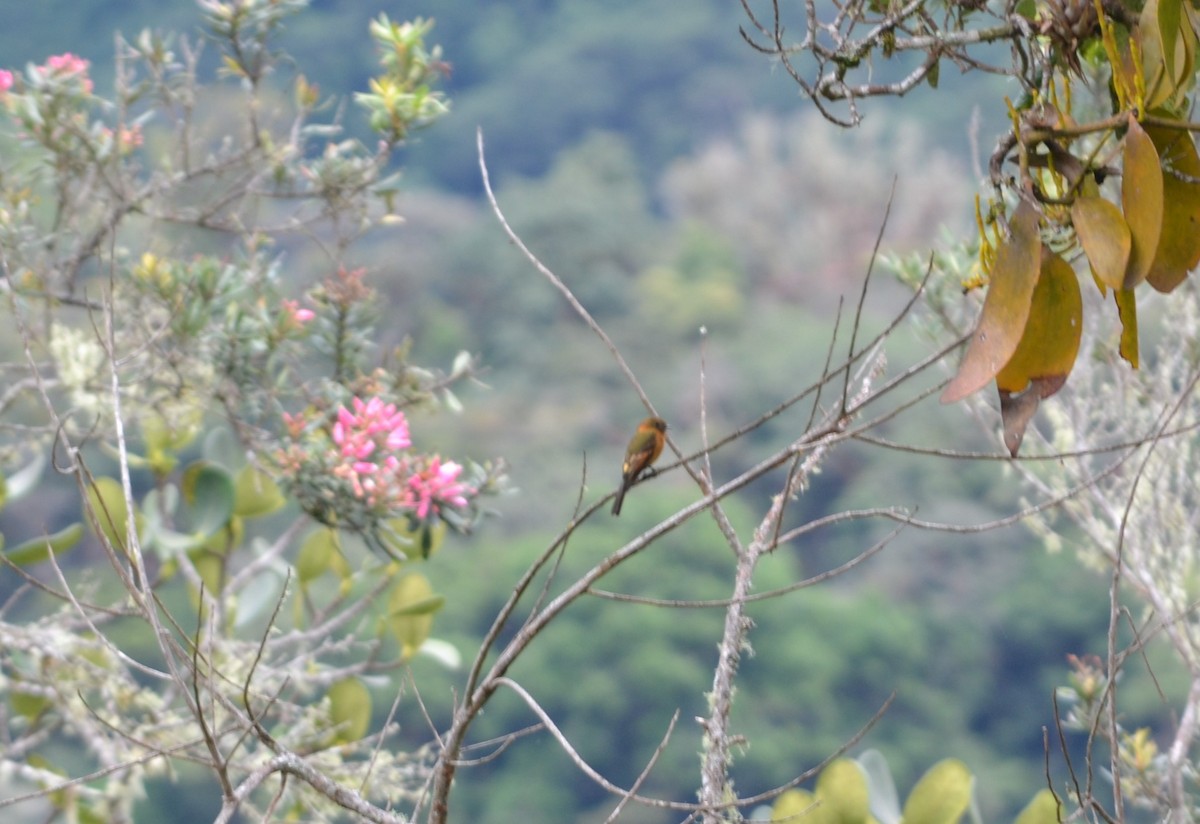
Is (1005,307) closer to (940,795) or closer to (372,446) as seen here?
(940,795)

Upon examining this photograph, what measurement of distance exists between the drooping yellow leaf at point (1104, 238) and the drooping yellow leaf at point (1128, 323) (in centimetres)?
2

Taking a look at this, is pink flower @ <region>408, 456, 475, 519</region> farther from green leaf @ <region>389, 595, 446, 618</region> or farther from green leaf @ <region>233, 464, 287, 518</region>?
green leaf @ <region>233, 464, 287, 518</region>

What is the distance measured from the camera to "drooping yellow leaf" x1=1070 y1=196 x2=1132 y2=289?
1.23m

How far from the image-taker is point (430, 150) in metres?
45.5

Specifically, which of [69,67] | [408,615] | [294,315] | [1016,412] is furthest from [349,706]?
[1016,412]

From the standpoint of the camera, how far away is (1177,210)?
52.7 inches

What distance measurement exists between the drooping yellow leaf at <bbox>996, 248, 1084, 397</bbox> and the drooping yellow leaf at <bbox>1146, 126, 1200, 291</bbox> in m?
0.07

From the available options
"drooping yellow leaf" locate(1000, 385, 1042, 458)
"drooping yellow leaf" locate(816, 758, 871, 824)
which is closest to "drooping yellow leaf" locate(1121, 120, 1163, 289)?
"drooping yellow leaf" locate(1000, 385, 1042, 458)

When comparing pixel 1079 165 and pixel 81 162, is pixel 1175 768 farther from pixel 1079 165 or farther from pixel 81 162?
pixel 81 162

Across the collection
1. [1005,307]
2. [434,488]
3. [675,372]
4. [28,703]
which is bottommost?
[675,372]

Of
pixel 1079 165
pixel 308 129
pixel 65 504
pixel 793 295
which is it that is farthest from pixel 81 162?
pixel 793 295

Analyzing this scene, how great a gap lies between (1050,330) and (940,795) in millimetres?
1378

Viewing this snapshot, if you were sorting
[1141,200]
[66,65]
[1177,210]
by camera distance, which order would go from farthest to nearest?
[66,65]
[1177,210]
[1141,200]

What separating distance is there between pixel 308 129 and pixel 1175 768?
8.73ft
